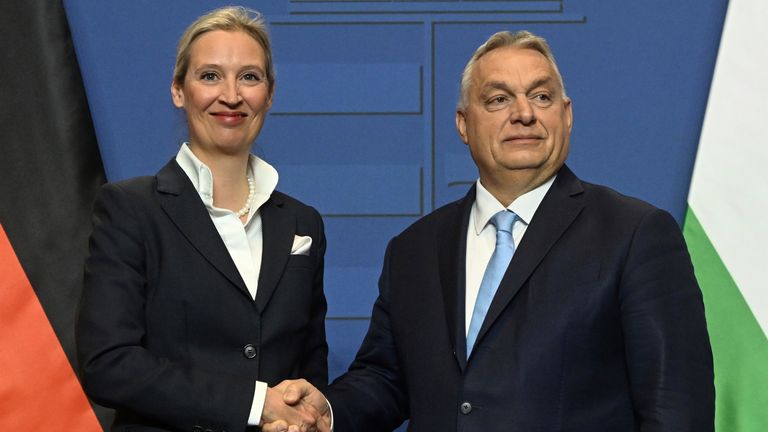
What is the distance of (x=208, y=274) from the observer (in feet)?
6.50

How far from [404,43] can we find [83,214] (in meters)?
0.86

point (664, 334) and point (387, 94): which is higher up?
point (387, 94)

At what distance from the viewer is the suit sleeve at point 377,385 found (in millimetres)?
2191

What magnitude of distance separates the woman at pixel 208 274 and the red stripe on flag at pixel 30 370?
0.60 meters

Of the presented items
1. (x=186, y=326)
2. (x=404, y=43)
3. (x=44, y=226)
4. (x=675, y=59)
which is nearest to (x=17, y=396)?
(x=44, y=226)

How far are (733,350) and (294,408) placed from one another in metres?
1.09

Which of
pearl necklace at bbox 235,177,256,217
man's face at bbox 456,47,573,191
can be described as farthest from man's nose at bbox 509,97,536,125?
pearl necklace at bbox 235,177,256,217

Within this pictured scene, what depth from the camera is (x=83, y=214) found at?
8.75ft

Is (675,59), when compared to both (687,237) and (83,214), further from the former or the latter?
(83,214)

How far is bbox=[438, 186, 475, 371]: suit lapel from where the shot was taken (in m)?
1.96

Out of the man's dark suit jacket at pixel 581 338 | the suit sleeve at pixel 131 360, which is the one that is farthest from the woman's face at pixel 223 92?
the man's dark suit jacket at pixel 581 338

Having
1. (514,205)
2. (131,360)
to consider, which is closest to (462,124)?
(514,205)

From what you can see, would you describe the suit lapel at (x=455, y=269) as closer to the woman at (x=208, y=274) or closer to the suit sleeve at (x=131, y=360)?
the woman at (x=208, y=274)

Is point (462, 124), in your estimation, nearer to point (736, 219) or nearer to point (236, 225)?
point (236, 225)
